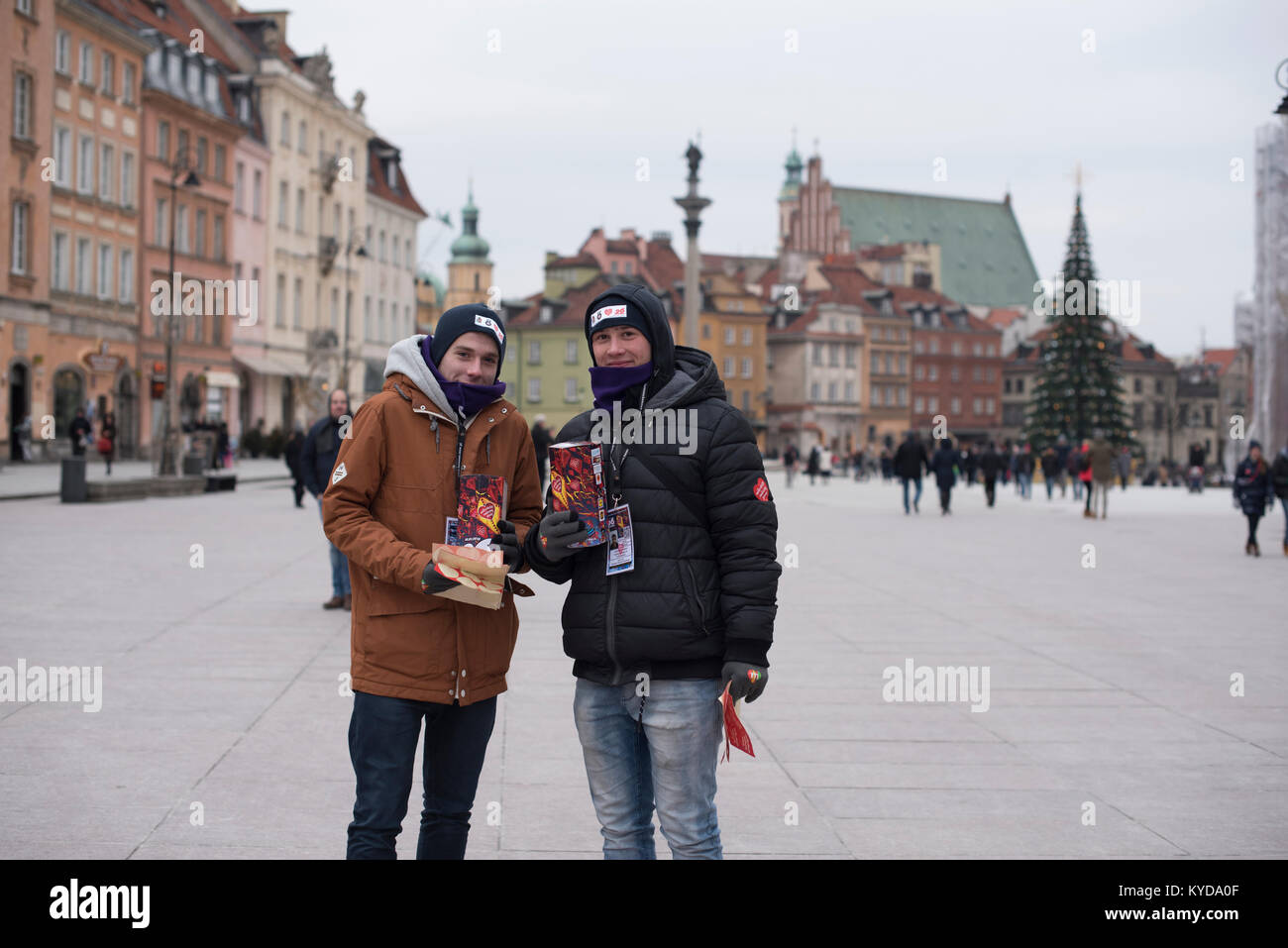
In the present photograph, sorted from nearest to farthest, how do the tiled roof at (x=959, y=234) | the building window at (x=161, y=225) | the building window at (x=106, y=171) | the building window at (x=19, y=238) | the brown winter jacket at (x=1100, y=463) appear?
the brown winter jacket at (x=1100, y=463)
the building window at (x=19, y=238)
the building window at (x=106, y=171)
the building window at (x=161, y=225)
the tiled roof at (x=959, y=234)

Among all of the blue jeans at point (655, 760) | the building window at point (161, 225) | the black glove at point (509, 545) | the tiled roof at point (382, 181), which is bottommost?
the blue jeans at point (655, 760)

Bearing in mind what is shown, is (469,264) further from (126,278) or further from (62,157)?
(62,157)

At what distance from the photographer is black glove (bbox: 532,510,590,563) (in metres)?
4.14

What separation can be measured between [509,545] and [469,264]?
12815 cm

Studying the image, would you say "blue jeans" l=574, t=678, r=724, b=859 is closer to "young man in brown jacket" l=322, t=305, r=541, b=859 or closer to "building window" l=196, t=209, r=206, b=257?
"young man in brown jacket" l=322, t=305, r=541, b=859

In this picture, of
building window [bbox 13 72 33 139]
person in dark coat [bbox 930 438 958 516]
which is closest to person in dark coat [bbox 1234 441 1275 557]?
person in dark coat [bbox 930 438 958 516]

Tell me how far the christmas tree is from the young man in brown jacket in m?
81.1

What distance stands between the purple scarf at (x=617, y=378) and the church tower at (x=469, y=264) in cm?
12453

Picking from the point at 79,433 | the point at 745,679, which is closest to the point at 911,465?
the point at 79,433

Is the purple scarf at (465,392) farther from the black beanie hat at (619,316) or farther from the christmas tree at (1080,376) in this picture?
the christmas tree at (1080,376)

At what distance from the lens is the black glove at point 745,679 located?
13.4 feet

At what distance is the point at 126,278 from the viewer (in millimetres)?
53062

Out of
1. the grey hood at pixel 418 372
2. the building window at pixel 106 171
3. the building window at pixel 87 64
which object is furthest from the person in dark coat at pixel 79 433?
the grey hood at pixel 418 372

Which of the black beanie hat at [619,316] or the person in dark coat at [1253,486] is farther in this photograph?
the person in dark coat at [1253,486]
